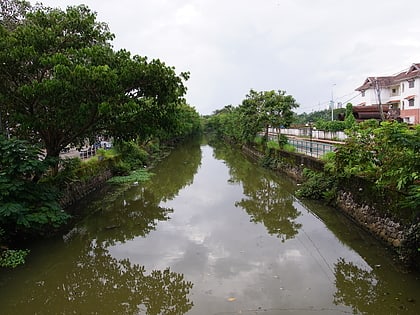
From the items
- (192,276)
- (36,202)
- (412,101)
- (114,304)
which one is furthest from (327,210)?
(412,101)

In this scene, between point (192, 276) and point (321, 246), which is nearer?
point (192, 276)

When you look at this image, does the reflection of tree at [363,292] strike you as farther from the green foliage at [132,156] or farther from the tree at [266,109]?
the tree at [266,109]

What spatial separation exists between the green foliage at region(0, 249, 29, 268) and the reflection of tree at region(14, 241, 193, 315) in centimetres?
121

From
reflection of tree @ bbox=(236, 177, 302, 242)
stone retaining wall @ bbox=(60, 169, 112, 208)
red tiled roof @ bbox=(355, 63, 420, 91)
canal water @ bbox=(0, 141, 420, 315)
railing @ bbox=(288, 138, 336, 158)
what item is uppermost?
red tiled roof @ bbox=(355, 63, 420, 91)

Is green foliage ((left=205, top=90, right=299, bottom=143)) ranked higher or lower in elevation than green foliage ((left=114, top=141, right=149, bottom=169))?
higher

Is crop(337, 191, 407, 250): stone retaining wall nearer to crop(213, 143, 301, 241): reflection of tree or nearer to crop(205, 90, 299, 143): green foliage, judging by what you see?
crop(213, 143, 301, 241): reflection of tree

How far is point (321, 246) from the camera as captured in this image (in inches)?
407

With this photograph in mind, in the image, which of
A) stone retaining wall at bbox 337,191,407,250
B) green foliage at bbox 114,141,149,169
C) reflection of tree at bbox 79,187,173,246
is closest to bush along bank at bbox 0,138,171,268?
reflection of tree at bbox 79,187,173,246

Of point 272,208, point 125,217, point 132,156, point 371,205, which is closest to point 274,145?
point 132,156

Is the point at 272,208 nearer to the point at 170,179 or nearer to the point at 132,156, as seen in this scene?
the point at 170,179

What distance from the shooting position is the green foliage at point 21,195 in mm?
8758

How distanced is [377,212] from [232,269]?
540cm

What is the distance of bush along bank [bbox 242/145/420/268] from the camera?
8.41 meters

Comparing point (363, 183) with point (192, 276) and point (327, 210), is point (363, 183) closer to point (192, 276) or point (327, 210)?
point (327, 210)
